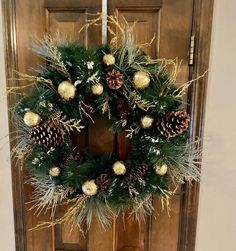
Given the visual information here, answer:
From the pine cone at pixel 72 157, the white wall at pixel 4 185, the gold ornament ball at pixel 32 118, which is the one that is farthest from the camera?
the white wall at pixel 4 185

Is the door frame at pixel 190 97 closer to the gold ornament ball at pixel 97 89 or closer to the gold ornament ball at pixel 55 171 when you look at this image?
the gold ornament ball at pixel 55 171

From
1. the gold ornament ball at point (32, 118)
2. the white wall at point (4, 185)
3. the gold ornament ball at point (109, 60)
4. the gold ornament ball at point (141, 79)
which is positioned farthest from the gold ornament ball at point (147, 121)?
the white wall at point (4, 185)

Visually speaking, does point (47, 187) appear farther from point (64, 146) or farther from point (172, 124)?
point (172, 124)

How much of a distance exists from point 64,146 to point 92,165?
0.12 metres

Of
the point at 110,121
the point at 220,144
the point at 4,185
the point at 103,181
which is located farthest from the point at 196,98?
the point at 4,185

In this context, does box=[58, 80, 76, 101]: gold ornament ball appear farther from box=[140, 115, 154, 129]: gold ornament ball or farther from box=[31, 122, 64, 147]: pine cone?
box=[140, 115, 154, 129]: gold ornament ball

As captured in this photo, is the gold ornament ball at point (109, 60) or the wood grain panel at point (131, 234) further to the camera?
the wood grain panel at point (131, 234)

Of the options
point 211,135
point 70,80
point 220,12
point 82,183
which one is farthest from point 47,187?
point 220,12

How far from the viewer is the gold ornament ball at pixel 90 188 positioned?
0.93 meters

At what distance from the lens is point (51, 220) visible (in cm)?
116

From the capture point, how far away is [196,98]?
1035 mm

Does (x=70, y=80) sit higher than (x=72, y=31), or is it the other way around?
(x=72, y=31)

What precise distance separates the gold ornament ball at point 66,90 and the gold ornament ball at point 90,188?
1.00ft

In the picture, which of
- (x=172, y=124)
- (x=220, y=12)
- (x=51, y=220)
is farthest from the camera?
(x=51, y=220)
